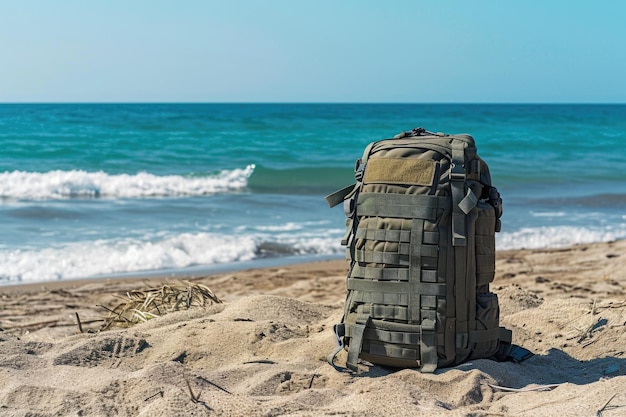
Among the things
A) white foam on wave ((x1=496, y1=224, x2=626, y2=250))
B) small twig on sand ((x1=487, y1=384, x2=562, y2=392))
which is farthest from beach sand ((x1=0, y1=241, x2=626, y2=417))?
white foam on wave ((x1=496, y1=224, x2=626, y2=250))

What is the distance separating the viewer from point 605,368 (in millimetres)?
4141

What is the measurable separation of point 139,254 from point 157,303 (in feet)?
12.6

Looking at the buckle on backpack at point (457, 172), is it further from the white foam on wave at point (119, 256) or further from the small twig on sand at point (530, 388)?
the white foam on wave at point (119, 256)

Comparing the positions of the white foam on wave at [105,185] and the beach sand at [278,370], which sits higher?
the beach sand at [278,370]

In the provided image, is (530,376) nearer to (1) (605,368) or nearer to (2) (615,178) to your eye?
(1) (605,368)

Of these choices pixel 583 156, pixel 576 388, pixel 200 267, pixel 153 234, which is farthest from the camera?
pixel 583 156

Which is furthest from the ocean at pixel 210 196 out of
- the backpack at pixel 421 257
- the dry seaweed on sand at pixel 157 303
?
the backpack at pixel 421 257

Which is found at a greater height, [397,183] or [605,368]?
[397,183]

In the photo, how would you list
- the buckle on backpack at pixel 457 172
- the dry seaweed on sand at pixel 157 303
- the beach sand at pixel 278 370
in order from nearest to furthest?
the beach sand at pixel 278 370, the buckle on backpack at pixel 457 172, the dry seaweed on sand at pixel 157 303

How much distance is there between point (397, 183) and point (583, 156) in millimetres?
23702

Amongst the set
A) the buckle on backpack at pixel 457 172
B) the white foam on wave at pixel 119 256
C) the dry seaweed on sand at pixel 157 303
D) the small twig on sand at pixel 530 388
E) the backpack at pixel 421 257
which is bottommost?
the white foam on wave at pixel 119 256

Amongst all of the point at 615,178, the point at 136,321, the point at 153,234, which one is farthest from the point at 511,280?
the point at 615,178

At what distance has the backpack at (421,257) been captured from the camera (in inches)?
149

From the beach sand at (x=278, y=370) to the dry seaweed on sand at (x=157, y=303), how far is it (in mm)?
214
